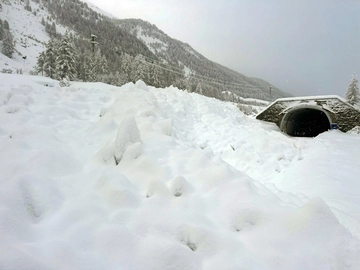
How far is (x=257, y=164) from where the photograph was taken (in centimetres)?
705

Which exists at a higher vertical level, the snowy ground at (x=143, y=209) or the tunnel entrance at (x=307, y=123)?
the tunnel entrance at (x=307, y=123)

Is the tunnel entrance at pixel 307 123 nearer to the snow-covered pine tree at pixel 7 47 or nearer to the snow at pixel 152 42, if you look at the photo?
the snow-covered pine tree at pixel 7 47

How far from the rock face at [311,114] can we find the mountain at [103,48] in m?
23.7

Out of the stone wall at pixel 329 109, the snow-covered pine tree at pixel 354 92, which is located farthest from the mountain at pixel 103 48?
the stone wall at pixel 329 109

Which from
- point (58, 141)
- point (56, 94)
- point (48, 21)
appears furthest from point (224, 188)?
point (48, 21)

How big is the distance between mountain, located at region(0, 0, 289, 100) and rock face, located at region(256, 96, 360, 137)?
23.7 metres

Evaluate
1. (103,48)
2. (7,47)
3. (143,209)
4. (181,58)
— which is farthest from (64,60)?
(181,58)

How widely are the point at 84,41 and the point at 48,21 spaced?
3704cm

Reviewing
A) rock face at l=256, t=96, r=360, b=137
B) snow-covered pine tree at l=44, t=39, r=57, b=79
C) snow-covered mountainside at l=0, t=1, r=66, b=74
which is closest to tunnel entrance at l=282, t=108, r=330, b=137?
rock face at l=256, t=96, r=360, b=137

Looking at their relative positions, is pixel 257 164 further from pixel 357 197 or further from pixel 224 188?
pixel 224 188

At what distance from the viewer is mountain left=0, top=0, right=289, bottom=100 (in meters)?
49.2

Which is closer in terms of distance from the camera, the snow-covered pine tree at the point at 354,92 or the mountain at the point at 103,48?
the snow-covered pine tree at the point at 354,92

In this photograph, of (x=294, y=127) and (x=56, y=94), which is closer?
(x=56, y=94)

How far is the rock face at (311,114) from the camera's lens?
41.8ft
